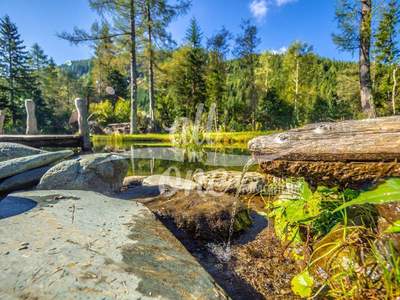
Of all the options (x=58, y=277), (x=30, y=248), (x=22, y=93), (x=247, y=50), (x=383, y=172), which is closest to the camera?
(x=58, y=277)

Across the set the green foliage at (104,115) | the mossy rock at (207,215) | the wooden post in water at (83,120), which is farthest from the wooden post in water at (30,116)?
the green foliage at (104,115)

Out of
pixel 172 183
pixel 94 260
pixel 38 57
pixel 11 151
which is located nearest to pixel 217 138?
pixel 172 183

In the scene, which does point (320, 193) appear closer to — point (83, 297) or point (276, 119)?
point (83, 297)

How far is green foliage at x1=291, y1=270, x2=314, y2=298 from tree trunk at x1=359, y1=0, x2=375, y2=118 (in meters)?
9.00

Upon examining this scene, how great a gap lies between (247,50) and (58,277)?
23245 mm

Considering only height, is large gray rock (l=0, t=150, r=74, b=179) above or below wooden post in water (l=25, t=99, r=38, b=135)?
below

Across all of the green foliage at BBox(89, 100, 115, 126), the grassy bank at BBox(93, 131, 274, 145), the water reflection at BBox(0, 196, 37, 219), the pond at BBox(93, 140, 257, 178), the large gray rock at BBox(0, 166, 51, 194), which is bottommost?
the pond at BBox(93, 140, 257, 178)

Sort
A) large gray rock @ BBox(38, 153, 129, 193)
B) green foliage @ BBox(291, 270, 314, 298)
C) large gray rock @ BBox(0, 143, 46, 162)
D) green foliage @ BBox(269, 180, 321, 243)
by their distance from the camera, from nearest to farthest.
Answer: green foliage @ BBox(291, 270, 314, 298) → green foliage @ BBox(269, 180, 321, 243) → large gray rock @ BBox(38, 153, 129, 193) → large gray rock @ BBox(0, 143, 46, 162)

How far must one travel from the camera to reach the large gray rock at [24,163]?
321 centimetres

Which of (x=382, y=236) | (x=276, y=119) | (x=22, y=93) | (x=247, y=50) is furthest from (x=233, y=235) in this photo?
(x=22, y=93)

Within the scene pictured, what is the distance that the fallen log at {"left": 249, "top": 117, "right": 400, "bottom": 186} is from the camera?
1.46 metres

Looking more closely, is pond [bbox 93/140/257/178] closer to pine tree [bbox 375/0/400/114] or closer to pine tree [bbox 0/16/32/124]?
pine tree [bbox 375/0/400/114]

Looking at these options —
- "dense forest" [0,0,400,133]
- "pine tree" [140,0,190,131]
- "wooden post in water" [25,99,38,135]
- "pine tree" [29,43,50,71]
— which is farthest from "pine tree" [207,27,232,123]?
"pine tree" [29,43,50,71]

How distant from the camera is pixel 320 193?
1.82 metres
